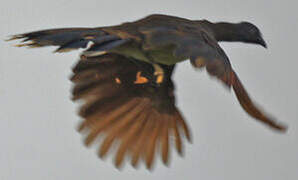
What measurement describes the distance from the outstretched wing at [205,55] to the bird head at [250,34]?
866 mm

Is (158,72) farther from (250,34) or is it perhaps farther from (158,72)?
(250,34)

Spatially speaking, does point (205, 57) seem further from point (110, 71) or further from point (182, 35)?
point (110, 71)

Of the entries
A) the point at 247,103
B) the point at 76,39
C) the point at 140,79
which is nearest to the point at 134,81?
the point at 140,79

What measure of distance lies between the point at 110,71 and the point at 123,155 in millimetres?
398

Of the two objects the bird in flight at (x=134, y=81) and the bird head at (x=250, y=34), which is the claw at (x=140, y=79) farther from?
the bird head at (x=250, y=34)

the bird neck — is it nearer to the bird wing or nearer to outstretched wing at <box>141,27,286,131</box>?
the bird wing

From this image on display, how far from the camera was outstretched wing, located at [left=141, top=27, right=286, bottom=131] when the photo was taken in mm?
2973

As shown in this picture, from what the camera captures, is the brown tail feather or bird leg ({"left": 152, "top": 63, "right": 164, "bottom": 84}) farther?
bird leg ({"left": 152, "top": 63, "right": 164, "bottom": 84})

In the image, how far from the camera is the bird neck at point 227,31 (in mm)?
3996

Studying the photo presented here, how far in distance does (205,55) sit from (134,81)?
2.28 ft

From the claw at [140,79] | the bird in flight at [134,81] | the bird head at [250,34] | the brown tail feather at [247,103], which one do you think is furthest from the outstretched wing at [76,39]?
the bird head at [250,34]

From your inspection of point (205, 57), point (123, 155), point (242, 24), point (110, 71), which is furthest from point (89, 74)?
point (242, 24)

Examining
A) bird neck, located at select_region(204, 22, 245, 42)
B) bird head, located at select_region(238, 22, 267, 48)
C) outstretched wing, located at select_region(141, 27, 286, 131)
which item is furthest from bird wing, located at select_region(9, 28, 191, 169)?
bird head, located at select_region(238, 22, 267, 48)

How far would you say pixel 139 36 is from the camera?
3.34 metres
